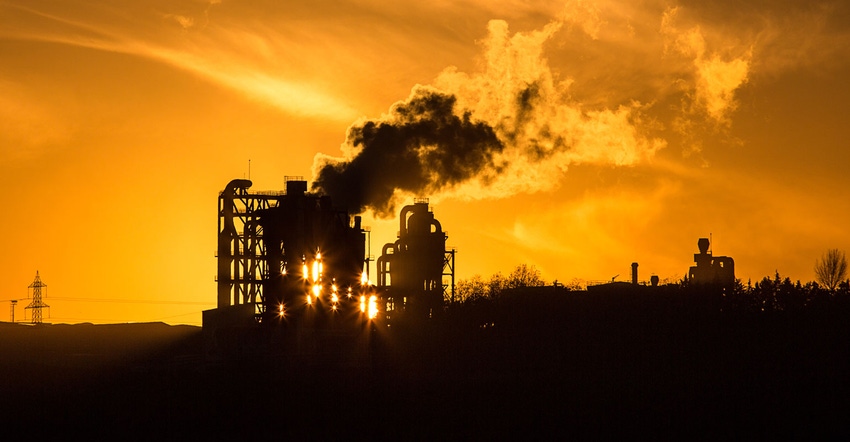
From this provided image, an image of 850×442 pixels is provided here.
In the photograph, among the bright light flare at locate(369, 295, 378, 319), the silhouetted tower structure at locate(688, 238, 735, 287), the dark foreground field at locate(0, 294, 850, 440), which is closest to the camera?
the dark foreground field at locate(0, 294, 850, 440)

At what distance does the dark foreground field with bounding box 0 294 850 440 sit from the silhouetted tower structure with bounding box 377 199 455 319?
3.01 m

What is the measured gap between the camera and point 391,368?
7019cm

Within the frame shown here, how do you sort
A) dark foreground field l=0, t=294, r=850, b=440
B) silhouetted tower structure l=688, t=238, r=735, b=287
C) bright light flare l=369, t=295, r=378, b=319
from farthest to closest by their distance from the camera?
silhouetted tower structure l=688, t=238, r=735, b=287, bright light flare l=369, t=295, r=378, b=319, dark foreground field l=0, t=294, r=850, b=440

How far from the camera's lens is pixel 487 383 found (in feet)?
206

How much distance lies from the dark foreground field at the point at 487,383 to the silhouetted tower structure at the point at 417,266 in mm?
3009

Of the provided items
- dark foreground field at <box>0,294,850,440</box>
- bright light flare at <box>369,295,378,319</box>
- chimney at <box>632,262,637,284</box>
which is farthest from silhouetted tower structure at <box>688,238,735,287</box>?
bright light flare at <box>369,295,378,319</box>

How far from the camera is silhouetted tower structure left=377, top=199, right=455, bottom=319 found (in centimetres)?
8888

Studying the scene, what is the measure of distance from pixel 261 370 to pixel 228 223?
1804 centimetres

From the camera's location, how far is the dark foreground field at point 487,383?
46.1 meters

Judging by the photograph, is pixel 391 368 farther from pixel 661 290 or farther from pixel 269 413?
pixel 661 290

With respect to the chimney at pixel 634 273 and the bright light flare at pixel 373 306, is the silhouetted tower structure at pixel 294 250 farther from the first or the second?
the chimney at pixel 634 273

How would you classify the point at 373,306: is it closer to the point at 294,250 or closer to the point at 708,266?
the point at 294,250

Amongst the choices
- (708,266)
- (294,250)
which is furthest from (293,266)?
(708,266)

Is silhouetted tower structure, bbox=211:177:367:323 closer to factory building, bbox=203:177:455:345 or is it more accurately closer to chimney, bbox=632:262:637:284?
factory building, bbox=203:177:455:345
